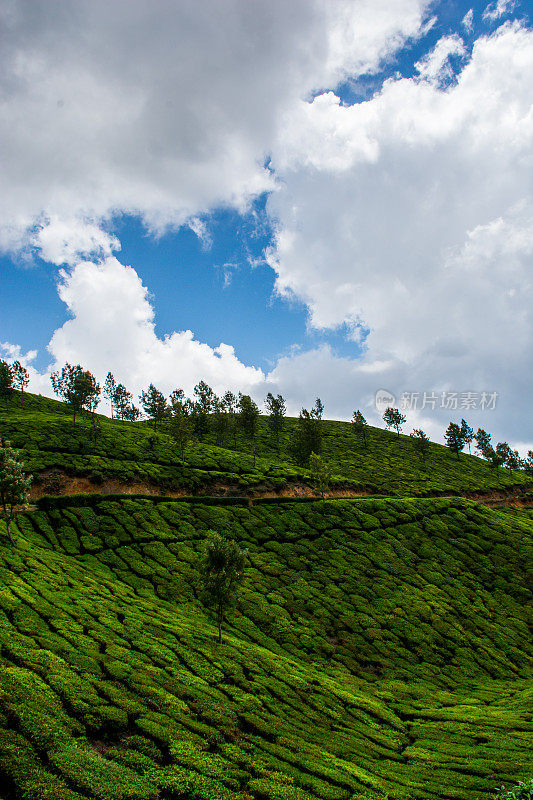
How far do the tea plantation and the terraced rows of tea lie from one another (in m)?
0.15

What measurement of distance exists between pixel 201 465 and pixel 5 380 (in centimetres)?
7555

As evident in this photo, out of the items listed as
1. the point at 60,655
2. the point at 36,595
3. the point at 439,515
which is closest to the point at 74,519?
the point at 36,595

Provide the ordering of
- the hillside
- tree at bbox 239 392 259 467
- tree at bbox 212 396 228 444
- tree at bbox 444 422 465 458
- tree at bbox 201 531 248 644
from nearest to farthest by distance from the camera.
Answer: tree at bbox 201 531 248 644 < the hillside < tree at bbox 239 392 259 467 < tree at bbox 212 396 228 444 < tree at bbox 444 422 465 458

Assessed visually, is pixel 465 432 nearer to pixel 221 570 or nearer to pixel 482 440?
pixel 482 440

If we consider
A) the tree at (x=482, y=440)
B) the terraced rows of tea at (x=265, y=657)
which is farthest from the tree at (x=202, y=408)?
the tree at (x=482, y=440)

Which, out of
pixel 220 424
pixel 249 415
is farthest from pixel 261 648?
pixel 220 424

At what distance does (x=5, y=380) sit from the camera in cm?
11525

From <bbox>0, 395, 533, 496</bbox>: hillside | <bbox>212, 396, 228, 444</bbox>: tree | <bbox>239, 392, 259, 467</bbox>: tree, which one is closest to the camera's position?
<bbox>0, 395, 533, 496</bbox>: hillside

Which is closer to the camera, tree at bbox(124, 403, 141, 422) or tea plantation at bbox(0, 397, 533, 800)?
tea plantation at bbox(0, 397, 533, 800)

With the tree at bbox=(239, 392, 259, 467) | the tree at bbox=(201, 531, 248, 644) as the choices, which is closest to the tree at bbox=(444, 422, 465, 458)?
the tree at bbox=(239, 392, 259, 467)

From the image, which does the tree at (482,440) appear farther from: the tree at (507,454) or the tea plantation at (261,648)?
the tea plantation at (261,648)

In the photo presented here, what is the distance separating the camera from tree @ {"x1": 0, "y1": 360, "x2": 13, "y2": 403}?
114688 mm

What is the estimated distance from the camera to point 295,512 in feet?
211

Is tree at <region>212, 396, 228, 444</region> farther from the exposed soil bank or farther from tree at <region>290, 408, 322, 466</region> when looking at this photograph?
the exposed soil bank
